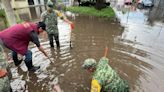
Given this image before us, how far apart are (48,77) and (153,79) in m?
2.78

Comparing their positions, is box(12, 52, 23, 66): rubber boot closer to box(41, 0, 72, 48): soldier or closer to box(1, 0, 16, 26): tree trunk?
box(41, 0, 72, 48): soldier

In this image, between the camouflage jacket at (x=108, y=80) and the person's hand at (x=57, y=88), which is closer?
the camouflage jacket at (x=108, y=80)

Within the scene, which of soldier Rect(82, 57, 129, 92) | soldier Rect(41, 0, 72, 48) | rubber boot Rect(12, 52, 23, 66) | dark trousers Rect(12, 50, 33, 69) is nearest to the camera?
soldier Rect(82, 57, 129, 92)

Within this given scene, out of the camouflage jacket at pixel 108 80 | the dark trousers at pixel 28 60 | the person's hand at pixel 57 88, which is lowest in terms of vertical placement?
the person's hand at pixel 57 88

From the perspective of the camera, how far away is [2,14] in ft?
36.3

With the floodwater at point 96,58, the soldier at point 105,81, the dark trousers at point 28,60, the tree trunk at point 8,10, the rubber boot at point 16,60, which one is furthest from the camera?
the tree trunk at point 8,10

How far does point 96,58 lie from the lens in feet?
19.4

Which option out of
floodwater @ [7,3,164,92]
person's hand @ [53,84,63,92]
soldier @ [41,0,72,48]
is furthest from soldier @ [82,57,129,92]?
soldier @ [41,0,72,48]

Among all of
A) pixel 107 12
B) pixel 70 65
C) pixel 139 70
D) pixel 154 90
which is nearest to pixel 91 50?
pixel 70 65

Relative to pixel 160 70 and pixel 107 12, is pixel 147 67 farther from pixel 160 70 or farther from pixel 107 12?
pixel 107 12

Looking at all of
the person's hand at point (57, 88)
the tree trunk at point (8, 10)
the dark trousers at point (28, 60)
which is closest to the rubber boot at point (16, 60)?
the dark trousers at point (28, 60)

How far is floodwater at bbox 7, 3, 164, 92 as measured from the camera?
4488 millimetres

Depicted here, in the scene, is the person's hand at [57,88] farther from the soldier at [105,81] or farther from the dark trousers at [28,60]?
the soldier at [105,81]

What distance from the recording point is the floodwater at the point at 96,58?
449cm
